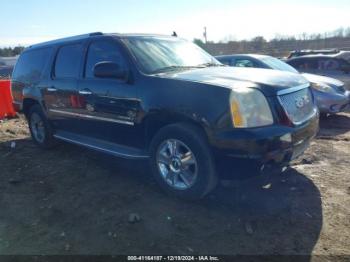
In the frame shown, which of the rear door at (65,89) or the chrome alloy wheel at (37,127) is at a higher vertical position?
the rear door at (65,89)

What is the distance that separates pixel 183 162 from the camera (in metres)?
4.03

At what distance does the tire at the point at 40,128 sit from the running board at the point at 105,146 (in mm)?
448

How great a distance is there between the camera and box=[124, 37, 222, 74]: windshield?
450 cm

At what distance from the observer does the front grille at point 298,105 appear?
3.80 meters

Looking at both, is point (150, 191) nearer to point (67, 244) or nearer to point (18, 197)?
point (67, 244)

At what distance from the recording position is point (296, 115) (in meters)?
3.92

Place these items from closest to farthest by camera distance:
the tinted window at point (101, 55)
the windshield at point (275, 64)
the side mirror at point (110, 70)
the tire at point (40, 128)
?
the side mirror at point (110, 70) → the tinted window at point (101, 55) → the tire at point (40, 128) → the windshield at point (275, 64)

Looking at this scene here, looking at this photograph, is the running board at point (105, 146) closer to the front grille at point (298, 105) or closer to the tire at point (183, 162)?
the tire at point (183, 162)

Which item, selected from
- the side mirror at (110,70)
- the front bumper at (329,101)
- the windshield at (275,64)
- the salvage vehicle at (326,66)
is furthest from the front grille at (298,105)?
the salvage vehicle at (326,66)

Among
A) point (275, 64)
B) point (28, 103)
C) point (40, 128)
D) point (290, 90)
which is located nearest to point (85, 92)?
point (40, 128)

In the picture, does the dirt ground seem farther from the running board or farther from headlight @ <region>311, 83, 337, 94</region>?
headlight @ <region>311, 83, 337, 94</region>

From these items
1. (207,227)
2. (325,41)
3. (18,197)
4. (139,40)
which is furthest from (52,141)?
(325,41)

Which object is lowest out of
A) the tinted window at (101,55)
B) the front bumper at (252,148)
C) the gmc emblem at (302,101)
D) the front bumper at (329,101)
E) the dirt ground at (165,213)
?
the dirt ground at (165,213)

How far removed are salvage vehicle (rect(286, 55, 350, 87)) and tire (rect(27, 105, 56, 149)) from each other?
6.97 metres
